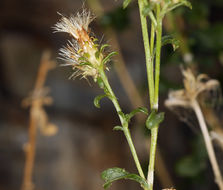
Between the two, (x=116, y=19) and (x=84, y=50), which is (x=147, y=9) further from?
(x=116, y=19)

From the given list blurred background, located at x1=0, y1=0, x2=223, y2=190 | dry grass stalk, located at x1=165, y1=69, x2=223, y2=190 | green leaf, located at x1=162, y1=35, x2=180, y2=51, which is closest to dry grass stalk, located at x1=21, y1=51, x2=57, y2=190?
dry grass stalk, located at x1=165, y1=69, x2=223, y2=190

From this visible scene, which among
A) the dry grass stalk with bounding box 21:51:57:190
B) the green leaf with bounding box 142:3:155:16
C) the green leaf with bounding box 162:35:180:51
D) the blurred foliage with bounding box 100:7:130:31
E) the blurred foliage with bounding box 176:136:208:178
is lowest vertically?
the blurred foliage with bounding box 176:136:208:178

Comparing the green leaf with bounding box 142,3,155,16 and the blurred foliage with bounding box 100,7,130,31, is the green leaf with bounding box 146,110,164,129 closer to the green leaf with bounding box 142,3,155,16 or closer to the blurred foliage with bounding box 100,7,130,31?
the green leaf with bounding box 142,3,155,16

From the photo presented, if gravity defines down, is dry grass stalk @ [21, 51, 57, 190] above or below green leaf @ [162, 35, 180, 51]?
above

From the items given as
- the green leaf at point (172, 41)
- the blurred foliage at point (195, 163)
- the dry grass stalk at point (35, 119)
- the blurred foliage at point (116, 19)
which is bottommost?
the blurred foliage at point (195, 163)

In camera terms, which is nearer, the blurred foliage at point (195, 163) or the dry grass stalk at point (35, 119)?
the dry grass stalk at point (35, 119)

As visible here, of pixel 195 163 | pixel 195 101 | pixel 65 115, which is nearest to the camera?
pixel 195 101

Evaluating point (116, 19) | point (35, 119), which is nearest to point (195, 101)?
point (35, 119)

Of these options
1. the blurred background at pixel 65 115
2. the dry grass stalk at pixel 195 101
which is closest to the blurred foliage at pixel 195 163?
the dry grass stalk at pixel 195 101

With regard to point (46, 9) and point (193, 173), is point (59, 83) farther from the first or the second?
point (193, 173)

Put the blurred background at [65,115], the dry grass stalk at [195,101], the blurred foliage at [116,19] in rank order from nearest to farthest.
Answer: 1. the dry grass stalk at [195,101]
2. the blurred foliage at [116,19]
3. the blurred background at [65,115]

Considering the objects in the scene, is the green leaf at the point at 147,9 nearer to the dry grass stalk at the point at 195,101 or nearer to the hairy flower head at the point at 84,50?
the hairy flower head at the point at 84,50

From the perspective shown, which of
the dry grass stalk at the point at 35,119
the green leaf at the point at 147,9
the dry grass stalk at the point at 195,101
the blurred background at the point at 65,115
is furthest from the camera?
the blurred background at the point at 65,115
